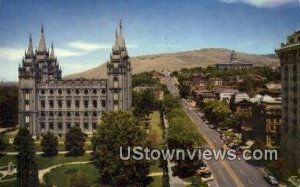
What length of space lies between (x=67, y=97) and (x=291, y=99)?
2136 inches

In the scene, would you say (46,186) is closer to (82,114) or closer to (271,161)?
(271,161)

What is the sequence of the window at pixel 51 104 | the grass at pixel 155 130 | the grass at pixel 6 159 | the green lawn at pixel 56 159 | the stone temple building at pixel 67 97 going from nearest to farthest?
the green lawn at pixel 56 159
the grass at pixel 6 159
the grass at pixel 155 130
the stone temple building at pixel 67 97
the window at pixel 51 104

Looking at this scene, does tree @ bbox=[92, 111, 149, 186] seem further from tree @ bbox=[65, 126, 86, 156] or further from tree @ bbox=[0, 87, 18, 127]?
tree @ bbox=[0, 87, 18, 127]

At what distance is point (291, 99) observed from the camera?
57688 mm

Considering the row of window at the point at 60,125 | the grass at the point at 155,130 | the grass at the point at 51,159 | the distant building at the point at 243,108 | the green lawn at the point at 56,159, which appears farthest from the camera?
the row of window at the point at 60,125

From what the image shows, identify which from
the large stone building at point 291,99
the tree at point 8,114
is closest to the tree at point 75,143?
the large stone building at point 291,99

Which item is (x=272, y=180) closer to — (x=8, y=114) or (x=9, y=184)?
(x=9, y=184)

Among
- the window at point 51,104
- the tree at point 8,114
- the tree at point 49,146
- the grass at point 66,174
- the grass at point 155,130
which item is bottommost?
the grass at point 66,174

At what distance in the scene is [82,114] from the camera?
9738 cm

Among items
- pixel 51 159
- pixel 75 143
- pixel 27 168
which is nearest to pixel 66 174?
pixel 27 168

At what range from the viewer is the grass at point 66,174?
6172 centimetres

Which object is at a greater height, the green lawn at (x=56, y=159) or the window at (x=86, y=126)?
the window at (x=86, y=126)

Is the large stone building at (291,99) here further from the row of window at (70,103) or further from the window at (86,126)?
the window at (86,126)

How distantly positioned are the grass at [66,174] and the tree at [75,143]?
6.74m
